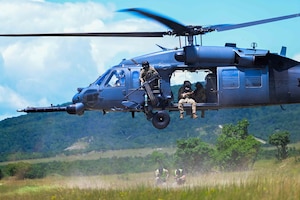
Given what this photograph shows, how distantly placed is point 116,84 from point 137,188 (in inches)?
326

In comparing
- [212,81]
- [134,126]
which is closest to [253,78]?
[212,81]

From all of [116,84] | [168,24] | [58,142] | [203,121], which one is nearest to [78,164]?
[116,84]

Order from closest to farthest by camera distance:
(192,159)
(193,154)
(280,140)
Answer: (192,159) < (193,154) < (280,140)

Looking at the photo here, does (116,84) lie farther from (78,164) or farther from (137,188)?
(78,164)

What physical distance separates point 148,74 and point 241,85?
323 centimetres

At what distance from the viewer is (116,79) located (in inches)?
1028

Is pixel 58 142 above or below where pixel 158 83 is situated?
below

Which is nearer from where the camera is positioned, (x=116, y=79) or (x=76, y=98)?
(x=116, y=79)

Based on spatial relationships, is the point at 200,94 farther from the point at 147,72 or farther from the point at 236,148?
the point at 236,148

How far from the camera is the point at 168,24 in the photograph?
79.1ft

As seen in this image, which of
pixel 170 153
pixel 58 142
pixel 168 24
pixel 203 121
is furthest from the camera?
pixel 203 121

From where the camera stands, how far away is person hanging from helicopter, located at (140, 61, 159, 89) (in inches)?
993

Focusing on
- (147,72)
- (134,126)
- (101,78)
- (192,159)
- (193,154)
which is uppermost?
(147,72)

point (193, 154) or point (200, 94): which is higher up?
point (200, 94)
